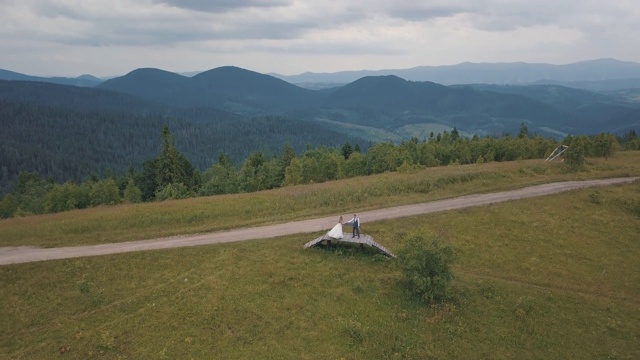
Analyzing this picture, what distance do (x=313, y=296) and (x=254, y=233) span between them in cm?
1055

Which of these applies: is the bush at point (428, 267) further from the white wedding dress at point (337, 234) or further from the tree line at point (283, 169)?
the tree line at point (283, 169)

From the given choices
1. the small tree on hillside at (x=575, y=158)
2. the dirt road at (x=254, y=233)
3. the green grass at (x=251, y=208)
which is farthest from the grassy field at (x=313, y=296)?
the small tree on hillside at (x=575, y=158)

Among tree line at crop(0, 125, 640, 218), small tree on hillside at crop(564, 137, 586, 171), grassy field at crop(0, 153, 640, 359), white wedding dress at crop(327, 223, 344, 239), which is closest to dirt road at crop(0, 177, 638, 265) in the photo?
grassy field at crop(0, 153, 640, 359)

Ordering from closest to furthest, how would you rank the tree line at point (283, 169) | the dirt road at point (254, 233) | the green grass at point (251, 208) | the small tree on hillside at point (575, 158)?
the dirt road at point (254, 233), the green grass at point (251, 208), the small tree on hillside at point (575, 158), the tree line at point (283, 169)

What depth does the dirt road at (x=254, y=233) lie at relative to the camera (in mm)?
31656

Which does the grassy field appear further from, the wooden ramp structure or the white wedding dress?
the white wedding dress

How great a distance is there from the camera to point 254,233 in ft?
119

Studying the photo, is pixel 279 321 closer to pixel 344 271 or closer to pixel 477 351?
pixel 344 271

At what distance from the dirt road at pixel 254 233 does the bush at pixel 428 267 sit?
10921 mm

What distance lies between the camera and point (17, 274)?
28516 millimetres

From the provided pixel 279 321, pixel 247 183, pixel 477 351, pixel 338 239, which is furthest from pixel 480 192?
pixel 247 183

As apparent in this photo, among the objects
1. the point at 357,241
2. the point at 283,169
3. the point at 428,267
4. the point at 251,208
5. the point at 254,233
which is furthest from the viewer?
the point at 283,169

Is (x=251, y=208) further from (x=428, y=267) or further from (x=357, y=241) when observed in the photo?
(x=428, y=267)

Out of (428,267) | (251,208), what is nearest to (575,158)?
(428,267)
